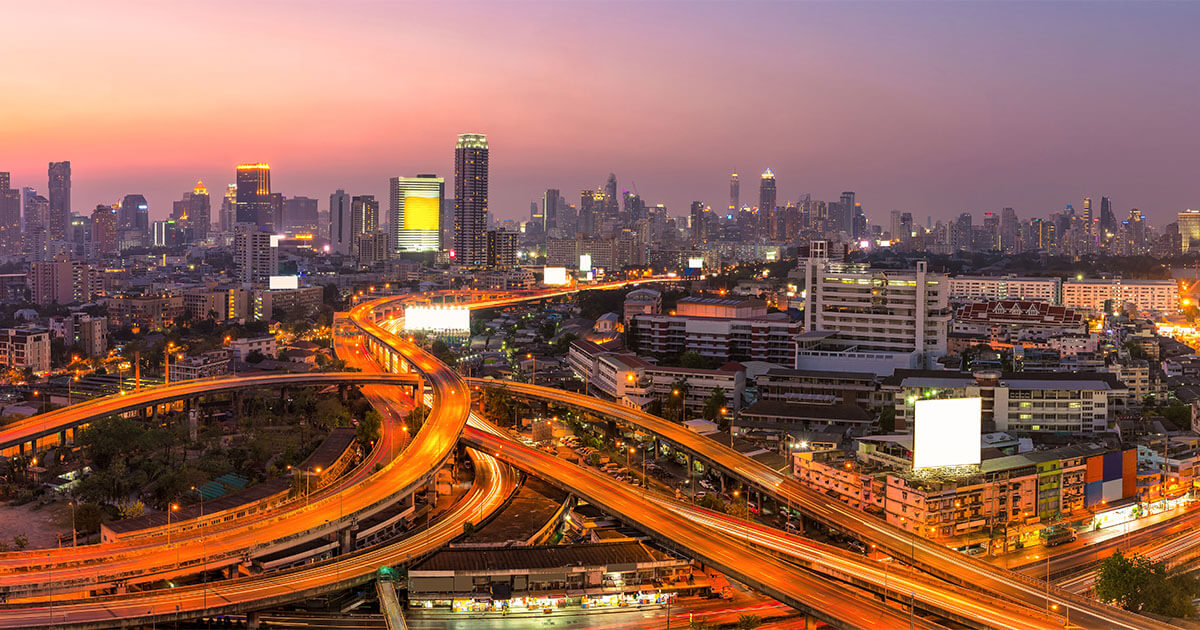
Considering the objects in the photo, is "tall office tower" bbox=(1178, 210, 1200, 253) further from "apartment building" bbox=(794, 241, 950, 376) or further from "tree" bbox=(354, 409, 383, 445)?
"tree" bbox=(354, 409, 383, 445)

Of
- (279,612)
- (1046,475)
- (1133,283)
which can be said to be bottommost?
(279,612)

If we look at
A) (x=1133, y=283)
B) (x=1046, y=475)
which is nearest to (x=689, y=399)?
(x=1046, y=475)

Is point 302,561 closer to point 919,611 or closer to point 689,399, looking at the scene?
point 919,611

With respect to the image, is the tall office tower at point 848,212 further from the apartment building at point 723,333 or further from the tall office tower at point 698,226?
the apartment building at point 723,333

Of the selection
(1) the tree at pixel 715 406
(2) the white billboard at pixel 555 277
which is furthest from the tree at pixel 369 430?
(2) the white billboard at pixel 555 277

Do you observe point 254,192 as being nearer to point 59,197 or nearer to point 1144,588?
point 59,197

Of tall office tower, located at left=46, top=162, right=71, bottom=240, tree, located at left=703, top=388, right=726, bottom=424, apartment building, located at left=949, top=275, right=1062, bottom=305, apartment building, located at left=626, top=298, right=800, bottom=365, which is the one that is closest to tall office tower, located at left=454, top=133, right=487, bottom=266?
apartment building, located at left=949, top=275, right=1062, bottom=305
